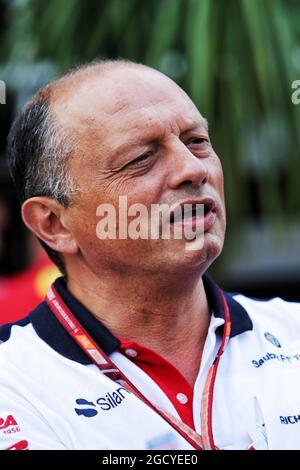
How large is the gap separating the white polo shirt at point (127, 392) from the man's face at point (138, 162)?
8.3 inches

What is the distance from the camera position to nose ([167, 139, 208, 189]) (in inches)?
70.0

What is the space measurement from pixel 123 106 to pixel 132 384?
2.09ft

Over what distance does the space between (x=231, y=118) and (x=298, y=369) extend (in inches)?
84.2

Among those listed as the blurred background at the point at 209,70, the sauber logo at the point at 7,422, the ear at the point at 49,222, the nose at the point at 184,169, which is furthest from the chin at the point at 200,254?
the blurred background at the point at 209,70

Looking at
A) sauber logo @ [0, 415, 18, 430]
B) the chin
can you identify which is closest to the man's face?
the chin

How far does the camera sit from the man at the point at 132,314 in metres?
1.72

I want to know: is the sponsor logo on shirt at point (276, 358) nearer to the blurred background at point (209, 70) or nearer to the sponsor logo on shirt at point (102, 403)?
the sponsor logo on shirt at point (102, 403)

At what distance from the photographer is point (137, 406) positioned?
172cm

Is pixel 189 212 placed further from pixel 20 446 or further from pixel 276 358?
pixel 20 446

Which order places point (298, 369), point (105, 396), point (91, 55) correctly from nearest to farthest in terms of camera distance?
point (105, 396), point (298, 369), point (91, 55)

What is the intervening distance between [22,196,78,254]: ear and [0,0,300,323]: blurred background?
1.56m

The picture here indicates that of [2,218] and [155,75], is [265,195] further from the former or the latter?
[155,75]

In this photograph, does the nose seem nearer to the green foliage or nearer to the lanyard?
the lanyard
